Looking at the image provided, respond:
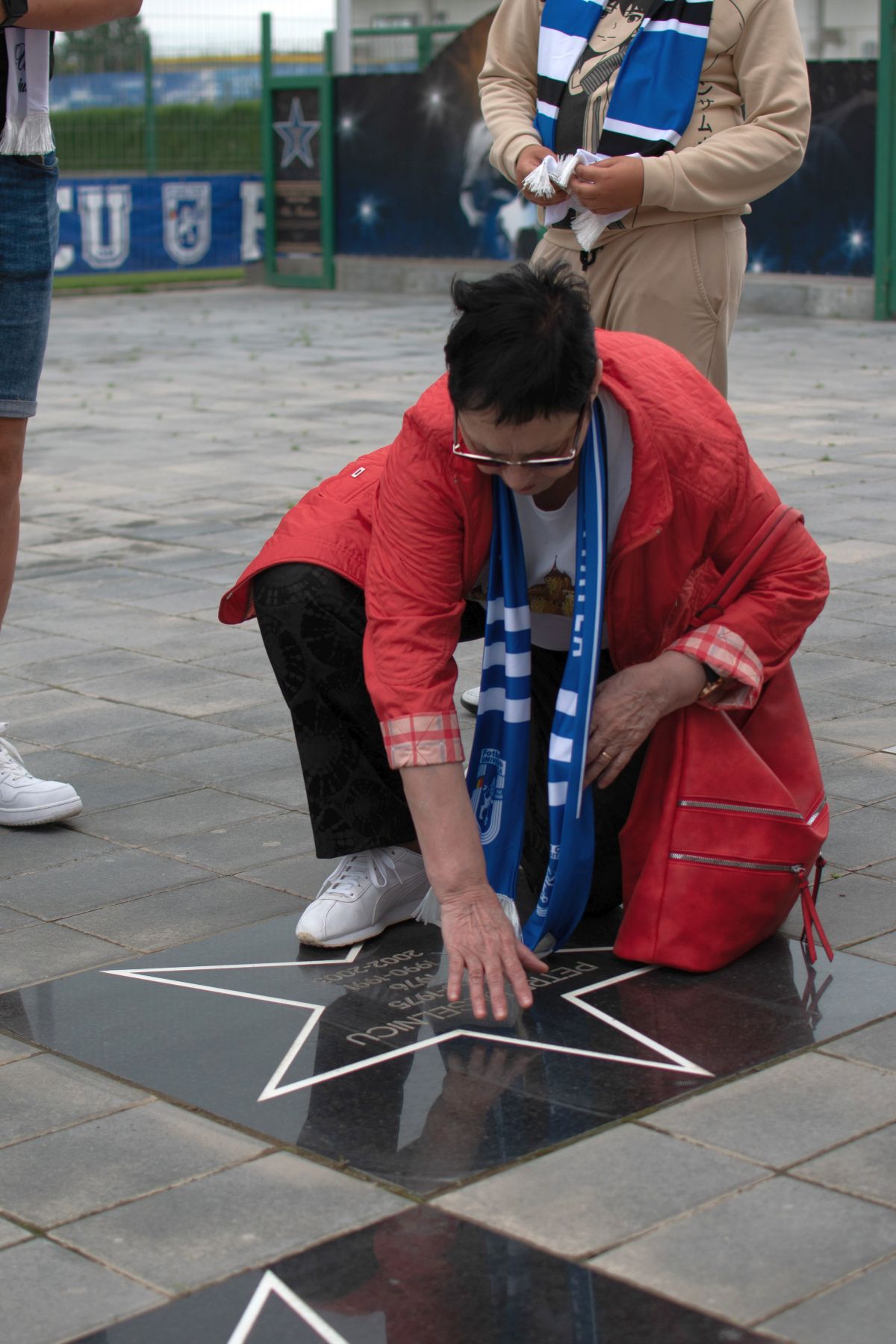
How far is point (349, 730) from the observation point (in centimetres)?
321

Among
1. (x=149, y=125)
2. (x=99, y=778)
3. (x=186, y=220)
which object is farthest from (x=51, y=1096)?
(x=149, y=125)

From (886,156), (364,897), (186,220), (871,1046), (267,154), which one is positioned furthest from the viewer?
(186,220)

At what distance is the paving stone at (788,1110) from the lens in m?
2.43

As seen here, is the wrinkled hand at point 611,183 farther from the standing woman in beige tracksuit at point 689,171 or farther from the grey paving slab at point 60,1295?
the grey paving slab at point 60,1295

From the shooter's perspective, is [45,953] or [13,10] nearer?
[45,953]

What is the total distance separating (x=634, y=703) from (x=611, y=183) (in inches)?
54.9

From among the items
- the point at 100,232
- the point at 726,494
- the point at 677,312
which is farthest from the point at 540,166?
the point at 100,232

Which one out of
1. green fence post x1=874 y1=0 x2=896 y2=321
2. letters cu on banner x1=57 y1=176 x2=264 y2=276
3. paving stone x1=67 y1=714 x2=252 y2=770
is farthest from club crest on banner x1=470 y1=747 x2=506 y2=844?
letters cu on banner x1=57 y1=176 x2=264 y2=276

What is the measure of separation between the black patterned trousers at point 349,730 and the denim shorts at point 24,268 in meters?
0.94

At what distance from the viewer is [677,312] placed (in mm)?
3986

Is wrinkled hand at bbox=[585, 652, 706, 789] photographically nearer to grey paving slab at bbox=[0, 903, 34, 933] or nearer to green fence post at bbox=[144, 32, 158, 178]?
grey paving slab at bbox=[0, 903, 34, 933]

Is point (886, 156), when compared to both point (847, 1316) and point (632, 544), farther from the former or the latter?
point (847, 1316)

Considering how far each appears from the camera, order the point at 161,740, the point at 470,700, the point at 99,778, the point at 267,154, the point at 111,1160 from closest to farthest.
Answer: the point at 111,1160 < the point at 99,778 < the point at 161,740 < the point at 470,700 < the point at 267,154

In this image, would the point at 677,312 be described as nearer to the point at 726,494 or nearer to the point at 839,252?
the point at 726,494
